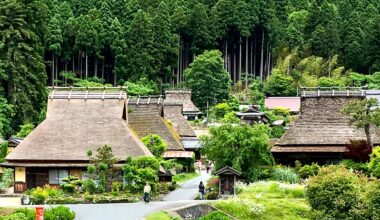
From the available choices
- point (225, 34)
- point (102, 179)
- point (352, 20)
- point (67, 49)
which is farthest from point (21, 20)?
point (352, 20)

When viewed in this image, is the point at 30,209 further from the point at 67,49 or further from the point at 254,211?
the point at 67,49

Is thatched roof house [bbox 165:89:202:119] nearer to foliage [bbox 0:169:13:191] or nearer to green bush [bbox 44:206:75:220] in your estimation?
foliage [bbox 0:169:13:191]

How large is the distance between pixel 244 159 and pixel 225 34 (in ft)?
130

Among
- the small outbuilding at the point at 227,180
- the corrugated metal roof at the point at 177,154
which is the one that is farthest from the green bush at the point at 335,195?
the corrugated metal roof at the point at 177,154

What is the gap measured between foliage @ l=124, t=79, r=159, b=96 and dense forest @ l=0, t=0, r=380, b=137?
0.67 meters

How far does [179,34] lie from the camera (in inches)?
2781

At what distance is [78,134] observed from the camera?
112 feet

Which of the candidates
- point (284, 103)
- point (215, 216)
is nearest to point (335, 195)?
point (215, 216)

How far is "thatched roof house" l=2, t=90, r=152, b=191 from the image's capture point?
33.2 meters

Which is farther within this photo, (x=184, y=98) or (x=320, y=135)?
(x=184, y=98)

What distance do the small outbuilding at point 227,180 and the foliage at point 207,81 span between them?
32.0 metres

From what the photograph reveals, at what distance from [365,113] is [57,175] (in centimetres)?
1277

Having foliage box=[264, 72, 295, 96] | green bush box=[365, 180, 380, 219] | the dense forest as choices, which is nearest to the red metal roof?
foliage box=[264, 72, 295, 96]

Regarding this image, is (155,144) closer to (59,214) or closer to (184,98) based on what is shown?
(59,214)
